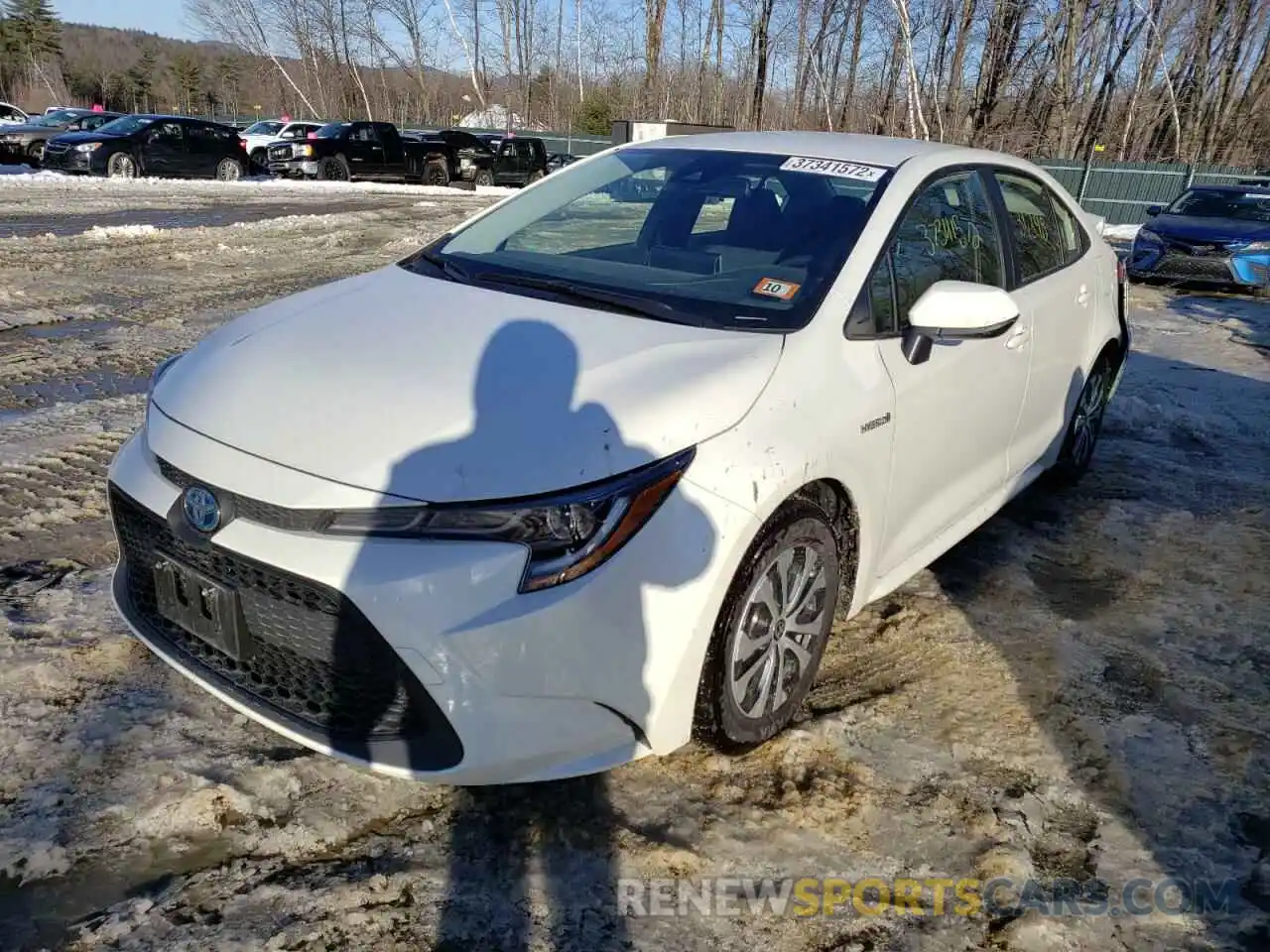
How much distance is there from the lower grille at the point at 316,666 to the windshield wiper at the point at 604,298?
124 cm

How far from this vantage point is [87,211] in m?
14.1

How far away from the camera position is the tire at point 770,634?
7.66 feet

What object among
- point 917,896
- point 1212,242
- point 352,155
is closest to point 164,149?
point 352,155

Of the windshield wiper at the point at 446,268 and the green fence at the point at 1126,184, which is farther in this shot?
the green fence at the point at 1126,184

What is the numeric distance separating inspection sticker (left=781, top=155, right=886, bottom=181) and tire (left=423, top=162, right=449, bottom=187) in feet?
78.1

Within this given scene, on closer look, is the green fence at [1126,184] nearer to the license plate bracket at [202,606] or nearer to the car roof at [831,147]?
the car roof at [831,147]

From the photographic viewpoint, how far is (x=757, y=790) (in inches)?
99.8

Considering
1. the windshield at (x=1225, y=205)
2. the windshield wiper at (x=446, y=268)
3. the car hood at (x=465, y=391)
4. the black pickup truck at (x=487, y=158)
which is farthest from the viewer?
the black pickup truck at (x=487, y=158)

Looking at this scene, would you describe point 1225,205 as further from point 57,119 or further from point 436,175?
point 57,119

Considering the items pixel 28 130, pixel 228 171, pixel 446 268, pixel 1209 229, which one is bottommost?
Result: pixel 228 171

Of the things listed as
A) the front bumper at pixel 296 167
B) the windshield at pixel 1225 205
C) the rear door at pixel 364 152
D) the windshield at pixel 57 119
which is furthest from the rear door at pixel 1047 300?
the windshield at pixel 57 119

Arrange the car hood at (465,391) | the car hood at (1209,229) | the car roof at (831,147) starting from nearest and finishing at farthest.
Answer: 1. the car hood at (465,391)
2. the car roof at (831,147)
3. the car hood at (1209,229)

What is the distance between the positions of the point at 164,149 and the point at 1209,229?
2058 centimetres

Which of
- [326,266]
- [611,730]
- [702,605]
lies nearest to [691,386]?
[702,605]
